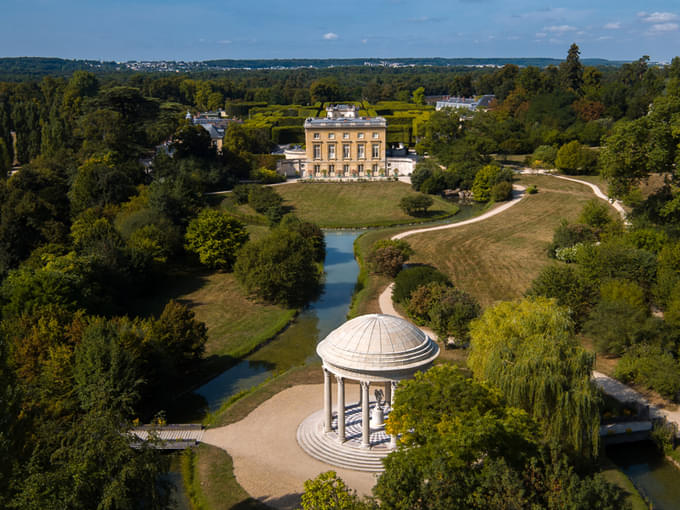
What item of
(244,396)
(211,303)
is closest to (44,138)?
(211,303)

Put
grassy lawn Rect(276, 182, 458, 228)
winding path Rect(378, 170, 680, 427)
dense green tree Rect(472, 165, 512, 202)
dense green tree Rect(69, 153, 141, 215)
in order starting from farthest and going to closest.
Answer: dense green tree Rect(472, 165, 512, 202)
grassy lawn Rect(276, 182, 458, 228)
dense green tree Rect(69, 153, 141, 215)
winding path Rect(378, 170, 680, 427)

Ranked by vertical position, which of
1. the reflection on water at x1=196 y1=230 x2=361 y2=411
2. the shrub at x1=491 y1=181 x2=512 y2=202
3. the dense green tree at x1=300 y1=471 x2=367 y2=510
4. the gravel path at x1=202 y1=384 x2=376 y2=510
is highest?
the shrub at x1=491 y1=181 x2=512 y2=202

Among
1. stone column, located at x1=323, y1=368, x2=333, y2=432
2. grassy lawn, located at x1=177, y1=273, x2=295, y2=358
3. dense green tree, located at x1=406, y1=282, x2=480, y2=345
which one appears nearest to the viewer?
stone column, located at x1=323, y1=368, x2=333, y2=432

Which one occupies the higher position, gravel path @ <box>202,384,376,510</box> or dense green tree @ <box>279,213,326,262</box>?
dense green tree @ <box>279,213,326,262</box>

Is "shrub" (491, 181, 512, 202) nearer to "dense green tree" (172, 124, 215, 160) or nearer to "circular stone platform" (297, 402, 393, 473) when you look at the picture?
"dense green tree" (172, 124, 215, 160)

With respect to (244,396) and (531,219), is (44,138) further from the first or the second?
(244,396)

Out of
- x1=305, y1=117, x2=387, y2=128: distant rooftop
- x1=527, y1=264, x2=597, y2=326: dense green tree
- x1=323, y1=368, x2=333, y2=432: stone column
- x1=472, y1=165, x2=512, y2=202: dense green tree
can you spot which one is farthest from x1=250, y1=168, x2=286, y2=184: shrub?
x1=323, y1=368, x2=333, y2=432: stone column

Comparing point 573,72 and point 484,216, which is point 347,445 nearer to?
point 484,216
